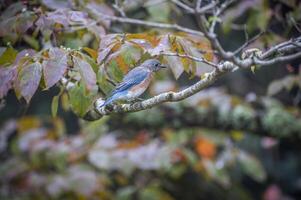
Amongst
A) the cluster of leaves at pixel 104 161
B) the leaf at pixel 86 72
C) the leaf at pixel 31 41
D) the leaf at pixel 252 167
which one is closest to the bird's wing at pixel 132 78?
the leaf at pixel 86 72

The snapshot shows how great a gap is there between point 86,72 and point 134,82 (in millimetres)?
527

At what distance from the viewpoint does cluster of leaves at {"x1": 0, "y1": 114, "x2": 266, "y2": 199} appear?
4.74 m

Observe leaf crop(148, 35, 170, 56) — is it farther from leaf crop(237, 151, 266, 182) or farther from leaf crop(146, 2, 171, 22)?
leaf crop(237, 151, 266, 182)

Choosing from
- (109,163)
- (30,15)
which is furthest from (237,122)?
(30,15)

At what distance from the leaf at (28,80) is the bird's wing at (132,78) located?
0.46 metres

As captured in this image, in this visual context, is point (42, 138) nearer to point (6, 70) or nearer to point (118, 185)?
point (118, 185)

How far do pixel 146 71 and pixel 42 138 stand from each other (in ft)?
8.66

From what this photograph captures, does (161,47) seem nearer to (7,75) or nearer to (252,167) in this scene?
(7,75)

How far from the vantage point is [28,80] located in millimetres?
2309

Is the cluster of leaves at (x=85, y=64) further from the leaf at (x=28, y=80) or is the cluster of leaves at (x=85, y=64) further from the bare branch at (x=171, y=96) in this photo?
the bare branch at (x=171, y=96)

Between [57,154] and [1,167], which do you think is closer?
[57,154]

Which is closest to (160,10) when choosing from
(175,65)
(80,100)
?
(175,65)

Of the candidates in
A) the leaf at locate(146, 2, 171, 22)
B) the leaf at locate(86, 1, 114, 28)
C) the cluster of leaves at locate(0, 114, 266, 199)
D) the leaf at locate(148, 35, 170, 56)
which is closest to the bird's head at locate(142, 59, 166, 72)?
the leaf at locate(148, 35, 170, 56)

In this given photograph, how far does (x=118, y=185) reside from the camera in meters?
6.20
